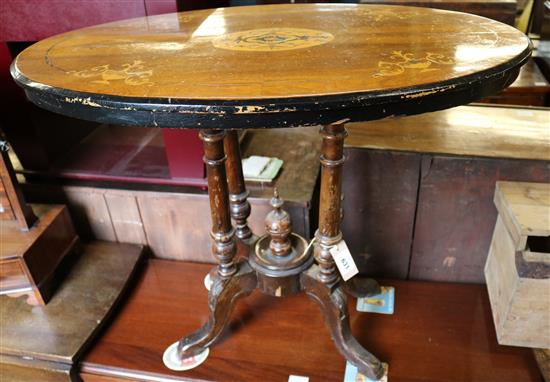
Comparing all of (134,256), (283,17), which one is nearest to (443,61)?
(283,17)

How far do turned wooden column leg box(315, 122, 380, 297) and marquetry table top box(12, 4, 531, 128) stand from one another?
19cm

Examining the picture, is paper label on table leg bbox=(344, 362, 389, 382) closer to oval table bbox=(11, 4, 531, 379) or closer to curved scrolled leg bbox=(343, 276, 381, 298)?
oval table bbox=(11, 4, 531, 379)

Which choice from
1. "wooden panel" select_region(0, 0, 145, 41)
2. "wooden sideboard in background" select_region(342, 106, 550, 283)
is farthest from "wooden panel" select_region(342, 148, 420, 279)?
"wooden panel" select_region(0, 0, 145, 41)

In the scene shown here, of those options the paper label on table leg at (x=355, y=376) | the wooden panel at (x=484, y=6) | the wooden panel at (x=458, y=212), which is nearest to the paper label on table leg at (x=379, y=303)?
the wooden panel at (x=458, y=212)

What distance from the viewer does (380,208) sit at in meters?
1.69

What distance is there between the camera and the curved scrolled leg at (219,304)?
146 cm

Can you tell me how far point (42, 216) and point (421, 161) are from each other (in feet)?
4.45

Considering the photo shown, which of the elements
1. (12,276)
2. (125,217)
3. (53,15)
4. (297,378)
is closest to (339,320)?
(297,378)

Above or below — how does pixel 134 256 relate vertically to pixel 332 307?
below

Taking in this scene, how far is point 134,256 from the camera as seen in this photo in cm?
194

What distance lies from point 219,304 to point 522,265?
0.87 m

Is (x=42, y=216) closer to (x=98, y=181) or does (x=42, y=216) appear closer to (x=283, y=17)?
(x=98, y=181)

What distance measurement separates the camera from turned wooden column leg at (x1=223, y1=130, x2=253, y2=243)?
4.85 feet

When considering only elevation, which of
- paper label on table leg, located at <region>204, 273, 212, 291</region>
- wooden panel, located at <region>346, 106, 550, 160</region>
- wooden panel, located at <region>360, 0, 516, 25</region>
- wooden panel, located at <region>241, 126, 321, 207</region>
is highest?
wooden panel, located at <region>360, 0, 516, 25</region>
